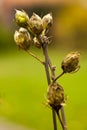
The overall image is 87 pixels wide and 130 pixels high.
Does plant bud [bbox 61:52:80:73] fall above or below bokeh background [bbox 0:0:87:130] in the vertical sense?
below

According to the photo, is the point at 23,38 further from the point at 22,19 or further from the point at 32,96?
the point at 32,96

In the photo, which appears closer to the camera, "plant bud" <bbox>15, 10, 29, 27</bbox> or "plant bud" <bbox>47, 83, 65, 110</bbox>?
"plant bud" <bbox>47, 83, 65, 110</bbox>

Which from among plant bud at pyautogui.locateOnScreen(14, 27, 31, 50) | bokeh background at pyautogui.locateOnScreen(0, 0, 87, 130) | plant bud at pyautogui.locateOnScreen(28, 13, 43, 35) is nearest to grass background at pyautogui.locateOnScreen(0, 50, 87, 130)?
bokeh background at pyautogui.locateOnScreen(0, 0, 87, 130)

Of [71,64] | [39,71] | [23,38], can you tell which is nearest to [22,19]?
[23,38]

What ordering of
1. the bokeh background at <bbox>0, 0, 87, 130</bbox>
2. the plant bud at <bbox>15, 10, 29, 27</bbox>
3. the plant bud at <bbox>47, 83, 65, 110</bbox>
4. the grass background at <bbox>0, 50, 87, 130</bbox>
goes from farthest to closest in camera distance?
the bokeh background at <bbox>0, 0, 87, 130</bbox>, the grass background at <bbox>0, 50, 87, 130</bbox>, the plant bud at <bbox>15, 10, 29, 27</bbox>, the plant bud at <bbox>47, 83, 65, 110</bbox>

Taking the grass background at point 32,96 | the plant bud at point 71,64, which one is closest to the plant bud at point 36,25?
the plant bud at point 71,64

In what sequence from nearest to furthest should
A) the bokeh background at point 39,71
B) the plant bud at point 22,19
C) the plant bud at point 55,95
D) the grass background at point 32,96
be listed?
the plant bud at point 55,95, the plant bud at point 22,19, the grass background at point 32,96, the bokeh background at point 39,71

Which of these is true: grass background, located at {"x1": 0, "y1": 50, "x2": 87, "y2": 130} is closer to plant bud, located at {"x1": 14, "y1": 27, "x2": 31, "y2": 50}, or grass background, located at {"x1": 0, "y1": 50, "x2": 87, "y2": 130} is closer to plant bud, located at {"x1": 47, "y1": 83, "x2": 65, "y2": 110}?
plant bud, located at {"x1": 14, "y1": 27, "x2": 31, "y2": 50}

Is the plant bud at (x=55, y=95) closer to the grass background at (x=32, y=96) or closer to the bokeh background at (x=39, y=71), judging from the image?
the bokeh background at (x=39, y=71)
